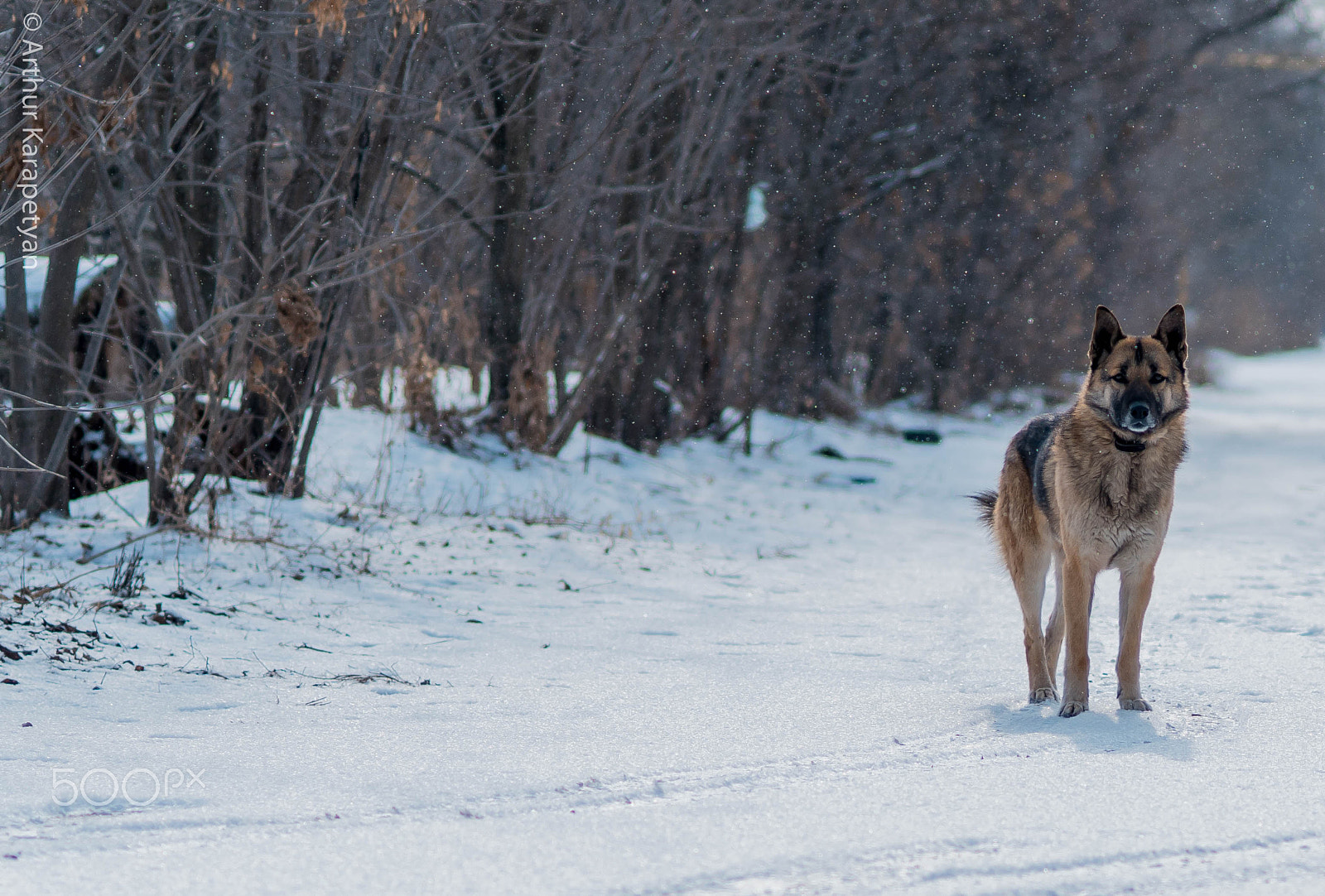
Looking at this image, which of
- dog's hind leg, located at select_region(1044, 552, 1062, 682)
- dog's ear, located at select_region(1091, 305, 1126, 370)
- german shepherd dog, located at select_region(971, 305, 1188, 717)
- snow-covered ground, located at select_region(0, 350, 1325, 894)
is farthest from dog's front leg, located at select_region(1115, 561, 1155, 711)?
dog's ear, located at select_region(1091, 305, 1126, 370)

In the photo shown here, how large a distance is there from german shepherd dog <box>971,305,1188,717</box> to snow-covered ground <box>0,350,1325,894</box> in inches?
10.9

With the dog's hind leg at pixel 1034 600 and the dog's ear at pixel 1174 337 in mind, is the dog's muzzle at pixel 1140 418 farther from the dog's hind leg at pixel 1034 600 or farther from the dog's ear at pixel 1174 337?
the dog's hind leg at pixel 1034 600

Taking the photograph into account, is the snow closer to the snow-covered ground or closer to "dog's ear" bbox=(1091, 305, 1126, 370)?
the snow-covered ground

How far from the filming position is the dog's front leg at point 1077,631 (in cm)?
536

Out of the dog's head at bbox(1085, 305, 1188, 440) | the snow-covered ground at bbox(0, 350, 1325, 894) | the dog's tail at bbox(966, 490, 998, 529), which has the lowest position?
the snow-covered ground at bbox(0, 350, 1325, 894)

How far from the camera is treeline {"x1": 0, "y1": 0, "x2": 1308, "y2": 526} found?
8.41 meters

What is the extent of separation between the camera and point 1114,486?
214 inches

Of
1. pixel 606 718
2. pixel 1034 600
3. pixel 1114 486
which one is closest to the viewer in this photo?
pixel 606 718

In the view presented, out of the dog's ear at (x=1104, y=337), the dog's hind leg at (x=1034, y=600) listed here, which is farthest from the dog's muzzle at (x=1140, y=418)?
the dog's hind leg at (x=1034, y=600)

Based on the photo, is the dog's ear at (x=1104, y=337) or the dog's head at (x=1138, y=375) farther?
the dog's ear at (x=1104, y=337)

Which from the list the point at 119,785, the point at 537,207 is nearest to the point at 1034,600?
the point at 119,785

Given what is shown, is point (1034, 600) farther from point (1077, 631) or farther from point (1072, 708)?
point (1072, 708)

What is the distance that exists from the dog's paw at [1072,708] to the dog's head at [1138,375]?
114 centimetres

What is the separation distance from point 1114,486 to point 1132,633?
0.62 m
